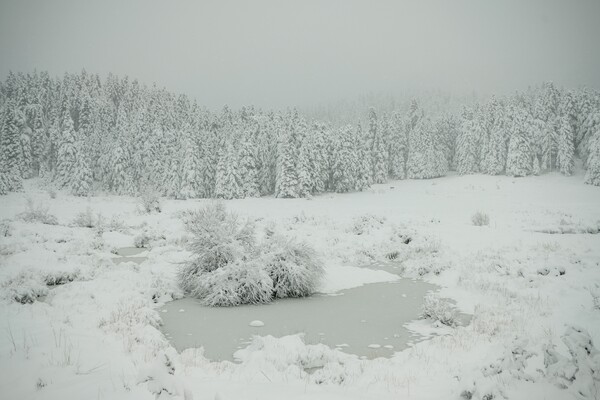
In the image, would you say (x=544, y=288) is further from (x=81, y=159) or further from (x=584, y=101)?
(x=584, y=101)

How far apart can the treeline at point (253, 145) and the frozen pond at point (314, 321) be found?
37.5 m

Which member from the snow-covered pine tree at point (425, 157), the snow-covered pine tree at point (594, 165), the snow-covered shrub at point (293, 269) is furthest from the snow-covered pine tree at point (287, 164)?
the snow-covered pine tree at point (594, 165)

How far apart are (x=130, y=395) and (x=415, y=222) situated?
2449cm

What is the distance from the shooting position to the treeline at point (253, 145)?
58188mm

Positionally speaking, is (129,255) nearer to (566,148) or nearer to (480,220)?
(480,220)

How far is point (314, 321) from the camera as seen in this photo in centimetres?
1143

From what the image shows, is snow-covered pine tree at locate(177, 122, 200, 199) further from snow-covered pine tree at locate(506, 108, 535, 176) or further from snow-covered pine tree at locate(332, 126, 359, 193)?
snow-covered pine tree at locate(506, 108, 535, 176)

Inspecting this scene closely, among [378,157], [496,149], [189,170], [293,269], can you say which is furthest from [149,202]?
[496,149]

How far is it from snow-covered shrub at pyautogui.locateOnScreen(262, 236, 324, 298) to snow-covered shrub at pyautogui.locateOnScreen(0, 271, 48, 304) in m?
7.03

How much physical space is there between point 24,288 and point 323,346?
9.17 metres

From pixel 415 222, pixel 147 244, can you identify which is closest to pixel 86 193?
pixel 147 244

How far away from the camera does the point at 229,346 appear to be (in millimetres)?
9477

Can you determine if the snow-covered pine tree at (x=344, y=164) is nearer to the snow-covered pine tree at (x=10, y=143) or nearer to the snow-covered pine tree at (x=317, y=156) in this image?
the snow-covered pine tree at (x=317, y=156)

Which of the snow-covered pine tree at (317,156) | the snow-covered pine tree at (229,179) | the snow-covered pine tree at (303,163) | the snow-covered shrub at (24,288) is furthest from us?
the snow-covered pine tree at (317,156)
